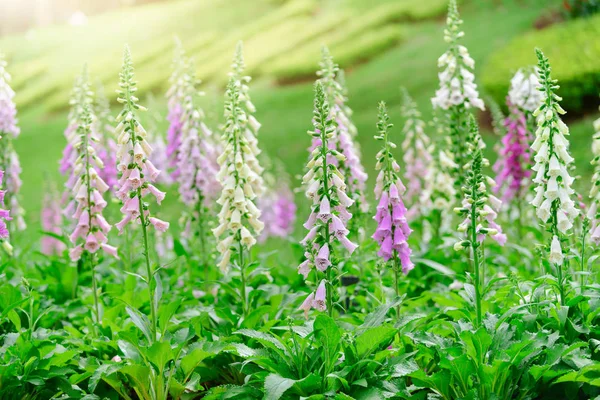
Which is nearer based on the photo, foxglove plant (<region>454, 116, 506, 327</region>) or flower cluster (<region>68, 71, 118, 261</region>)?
foxglove plant (<region>454, 116, 506, 327</region>)

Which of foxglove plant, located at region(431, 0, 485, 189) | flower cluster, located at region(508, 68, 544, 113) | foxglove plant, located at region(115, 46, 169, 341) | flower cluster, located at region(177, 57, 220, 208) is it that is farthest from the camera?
flower cluster, located at region(508, 68, 544, 113)

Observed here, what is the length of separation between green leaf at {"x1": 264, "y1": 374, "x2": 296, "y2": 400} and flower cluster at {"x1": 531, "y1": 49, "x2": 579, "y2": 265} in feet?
5.67

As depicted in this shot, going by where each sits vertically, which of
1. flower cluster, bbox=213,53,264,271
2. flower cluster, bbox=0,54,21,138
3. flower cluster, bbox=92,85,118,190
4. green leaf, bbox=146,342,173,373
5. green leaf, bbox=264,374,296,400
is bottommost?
green leaf, bbox=264,374,296,400

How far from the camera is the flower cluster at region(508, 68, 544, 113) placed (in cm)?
707

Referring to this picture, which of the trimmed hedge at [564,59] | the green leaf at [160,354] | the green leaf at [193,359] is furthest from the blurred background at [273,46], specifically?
the green leaf at [160,354]

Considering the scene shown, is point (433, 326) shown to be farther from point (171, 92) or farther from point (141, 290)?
point (171, 92)

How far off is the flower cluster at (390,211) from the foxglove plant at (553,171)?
812 millimetres

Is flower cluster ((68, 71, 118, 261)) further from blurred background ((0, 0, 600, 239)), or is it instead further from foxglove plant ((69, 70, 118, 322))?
blurred background ((0, 0, 600, 239))

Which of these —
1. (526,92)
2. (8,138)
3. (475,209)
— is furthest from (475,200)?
(8,138)

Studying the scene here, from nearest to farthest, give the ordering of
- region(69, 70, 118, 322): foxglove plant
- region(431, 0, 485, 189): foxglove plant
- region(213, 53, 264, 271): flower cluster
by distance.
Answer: region(213, 53, 264, 271): flower cluster → region(69, 70, 118, 322): foxglove plant → region(431, 0, 485, 189): foxglove plant

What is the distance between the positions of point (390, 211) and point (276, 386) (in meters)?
1.37

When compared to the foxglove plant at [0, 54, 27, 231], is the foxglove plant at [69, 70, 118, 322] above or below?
below

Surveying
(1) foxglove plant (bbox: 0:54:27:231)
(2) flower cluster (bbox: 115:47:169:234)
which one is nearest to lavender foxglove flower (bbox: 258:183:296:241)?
(1) foxglove plant (bbox: 0:54:27:231)

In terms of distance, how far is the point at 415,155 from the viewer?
8609 mm
